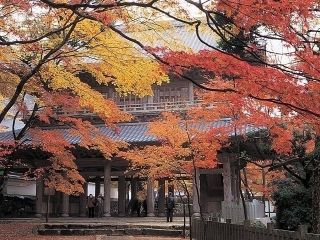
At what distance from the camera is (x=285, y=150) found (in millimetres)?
13578

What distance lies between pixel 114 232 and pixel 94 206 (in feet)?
20.9

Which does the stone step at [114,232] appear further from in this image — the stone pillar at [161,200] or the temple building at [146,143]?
the stone pillar at [161,200]

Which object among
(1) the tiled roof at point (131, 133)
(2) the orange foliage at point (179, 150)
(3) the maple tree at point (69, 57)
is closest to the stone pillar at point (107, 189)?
(1) the tiled roof at point (131, 133)

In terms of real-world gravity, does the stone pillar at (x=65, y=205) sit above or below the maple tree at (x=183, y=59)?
below

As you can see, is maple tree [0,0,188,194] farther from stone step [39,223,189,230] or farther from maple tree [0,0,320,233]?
stone step [39,223,189,230]

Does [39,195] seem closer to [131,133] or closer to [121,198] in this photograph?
[121,198]

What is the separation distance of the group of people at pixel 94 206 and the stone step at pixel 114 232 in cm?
508

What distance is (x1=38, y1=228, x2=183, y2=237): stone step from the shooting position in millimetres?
18078

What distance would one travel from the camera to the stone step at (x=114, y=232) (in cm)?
1808

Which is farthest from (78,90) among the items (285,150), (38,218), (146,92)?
(38,218)

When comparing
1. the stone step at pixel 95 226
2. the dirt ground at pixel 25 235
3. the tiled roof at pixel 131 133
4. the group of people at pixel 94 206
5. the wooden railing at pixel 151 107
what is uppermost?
the wooden railing at pixel 151 107

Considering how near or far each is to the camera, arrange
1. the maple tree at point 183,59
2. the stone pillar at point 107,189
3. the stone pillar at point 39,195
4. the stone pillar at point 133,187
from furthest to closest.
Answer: the stone pillar at point 133,187
the stone pillar at point 39,195
the stone pillar at point 107,189
the maple tree at point 183,59

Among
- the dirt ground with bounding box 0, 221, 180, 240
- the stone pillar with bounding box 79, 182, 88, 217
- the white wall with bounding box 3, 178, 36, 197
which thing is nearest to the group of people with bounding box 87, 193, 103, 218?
the stone pillar with bounding box 79, 182, 88, 217

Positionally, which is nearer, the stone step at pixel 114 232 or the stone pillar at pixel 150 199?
the stone step at pixel 114 232
